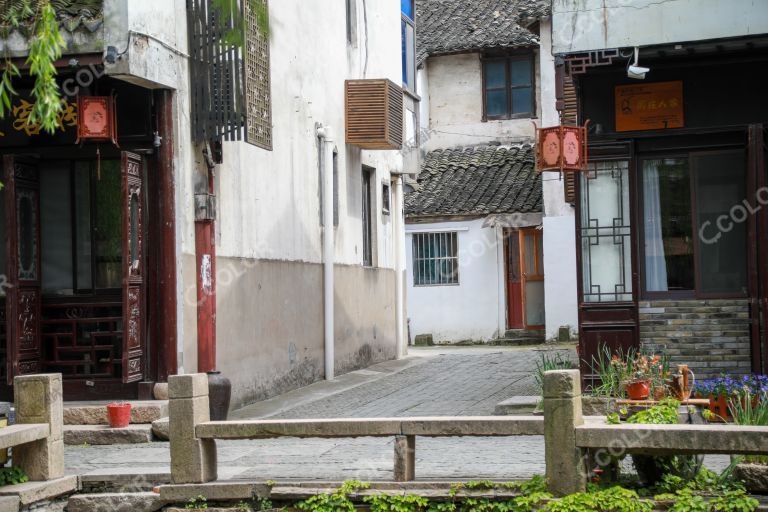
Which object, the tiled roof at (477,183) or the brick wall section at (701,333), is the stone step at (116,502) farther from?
the tiled roof at (477,183)

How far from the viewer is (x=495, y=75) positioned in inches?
1156

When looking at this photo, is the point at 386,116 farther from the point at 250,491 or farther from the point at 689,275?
the point at 250,491

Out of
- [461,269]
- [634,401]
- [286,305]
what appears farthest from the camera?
[461,269]

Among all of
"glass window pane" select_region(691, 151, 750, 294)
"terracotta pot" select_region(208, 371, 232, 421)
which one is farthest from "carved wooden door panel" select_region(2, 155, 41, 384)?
"glass window pane" select_region(691, 151, 750, 294)

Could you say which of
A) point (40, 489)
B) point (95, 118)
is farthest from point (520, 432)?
point (95, 118)

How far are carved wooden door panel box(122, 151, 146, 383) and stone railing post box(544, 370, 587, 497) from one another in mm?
5682

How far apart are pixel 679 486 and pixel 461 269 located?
63.3 feet

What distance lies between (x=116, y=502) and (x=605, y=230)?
717 cm

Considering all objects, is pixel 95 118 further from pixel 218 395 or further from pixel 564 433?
pixel 564 433

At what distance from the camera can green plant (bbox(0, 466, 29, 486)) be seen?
9.87 m

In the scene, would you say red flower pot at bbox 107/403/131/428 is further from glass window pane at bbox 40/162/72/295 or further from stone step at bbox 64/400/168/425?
glass window pane at bbox 40/162/72/295

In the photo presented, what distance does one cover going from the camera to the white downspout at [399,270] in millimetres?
23219

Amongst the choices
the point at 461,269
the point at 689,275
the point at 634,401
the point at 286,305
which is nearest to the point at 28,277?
the point at 286,305

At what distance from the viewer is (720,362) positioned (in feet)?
46.5
